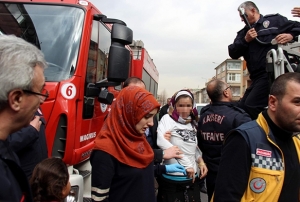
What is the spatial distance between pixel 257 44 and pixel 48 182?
2.66m

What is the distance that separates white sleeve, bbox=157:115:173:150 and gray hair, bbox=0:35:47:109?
6.68 feet

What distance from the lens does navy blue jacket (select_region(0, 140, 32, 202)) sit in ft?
3.93

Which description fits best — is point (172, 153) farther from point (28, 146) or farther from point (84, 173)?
point (28, 146)

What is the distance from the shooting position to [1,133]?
1.31 metres

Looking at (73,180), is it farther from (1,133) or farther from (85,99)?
(1,133)

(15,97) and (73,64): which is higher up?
(73,64)

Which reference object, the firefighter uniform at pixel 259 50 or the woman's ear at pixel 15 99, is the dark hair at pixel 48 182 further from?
the firefighter uniform at pixel 259 50

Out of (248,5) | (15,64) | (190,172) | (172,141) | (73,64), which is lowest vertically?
(190,172)

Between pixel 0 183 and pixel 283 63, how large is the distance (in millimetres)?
2639

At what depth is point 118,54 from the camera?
10.8 ft

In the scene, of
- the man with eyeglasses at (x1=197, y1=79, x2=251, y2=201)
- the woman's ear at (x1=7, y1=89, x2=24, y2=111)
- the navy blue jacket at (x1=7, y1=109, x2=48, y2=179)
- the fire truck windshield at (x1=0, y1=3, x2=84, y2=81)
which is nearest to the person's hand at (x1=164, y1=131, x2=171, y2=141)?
the man with eyeglasses at (x1=197, y1=79, x2=251, y2=201)

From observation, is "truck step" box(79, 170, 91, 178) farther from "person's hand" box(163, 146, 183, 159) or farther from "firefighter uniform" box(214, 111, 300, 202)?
"firefighter uniform" box(214, 111, 300, 202)

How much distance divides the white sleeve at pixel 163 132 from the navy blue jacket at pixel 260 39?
114 cm

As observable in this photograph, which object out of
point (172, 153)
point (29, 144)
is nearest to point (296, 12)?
point (172, 153)
